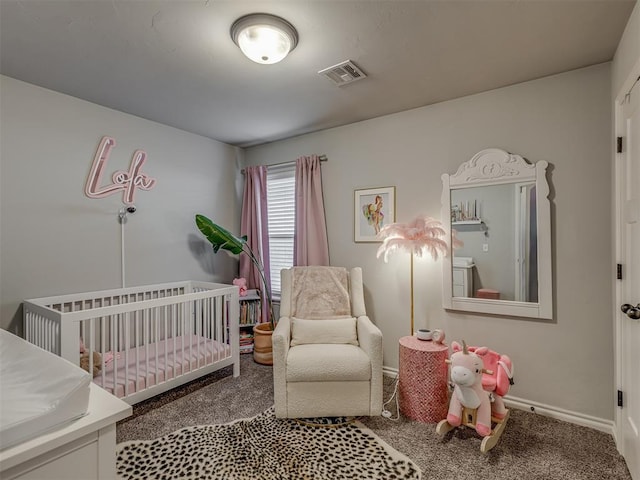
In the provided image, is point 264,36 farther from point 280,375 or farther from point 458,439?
point 458,439

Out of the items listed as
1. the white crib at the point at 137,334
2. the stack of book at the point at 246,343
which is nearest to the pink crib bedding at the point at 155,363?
the white crib at the point at 137,334

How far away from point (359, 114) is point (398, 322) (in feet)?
6.24

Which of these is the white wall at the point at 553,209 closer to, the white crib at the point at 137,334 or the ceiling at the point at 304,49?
the ceiling at the point at 304,49

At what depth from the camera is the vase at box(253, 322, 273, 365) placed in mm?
3059

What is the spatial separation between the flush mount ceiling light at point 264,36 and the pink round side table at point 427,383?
6.58 ft

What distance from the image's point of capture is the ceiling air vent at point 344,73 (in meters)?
2.05

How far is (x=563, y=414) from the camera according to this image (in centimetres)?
214

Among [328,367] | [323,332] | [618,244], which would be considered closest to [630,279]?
[618,244]

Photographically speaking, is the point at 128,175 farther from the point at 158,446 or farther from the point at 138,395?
the point at 158,446

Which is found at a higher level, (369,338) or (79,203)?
(79,203)

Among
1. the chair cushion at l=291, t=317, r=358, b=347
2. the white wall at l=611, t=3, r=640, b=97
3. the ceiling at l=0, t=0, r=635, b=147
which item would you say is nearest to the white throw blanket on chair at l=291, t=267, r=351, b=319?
the chair cushion at l=291, t=317, r=358, b=347

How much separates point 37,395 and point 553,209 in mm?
2840

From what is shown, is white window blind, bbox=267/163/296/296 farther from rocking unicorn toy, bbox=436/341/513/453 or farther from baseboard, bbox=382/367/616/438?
baseboard, bbox=382/367/616/438

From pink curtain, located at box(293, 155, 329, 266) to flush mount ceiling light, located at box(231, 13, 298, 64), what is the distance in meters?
1.54
